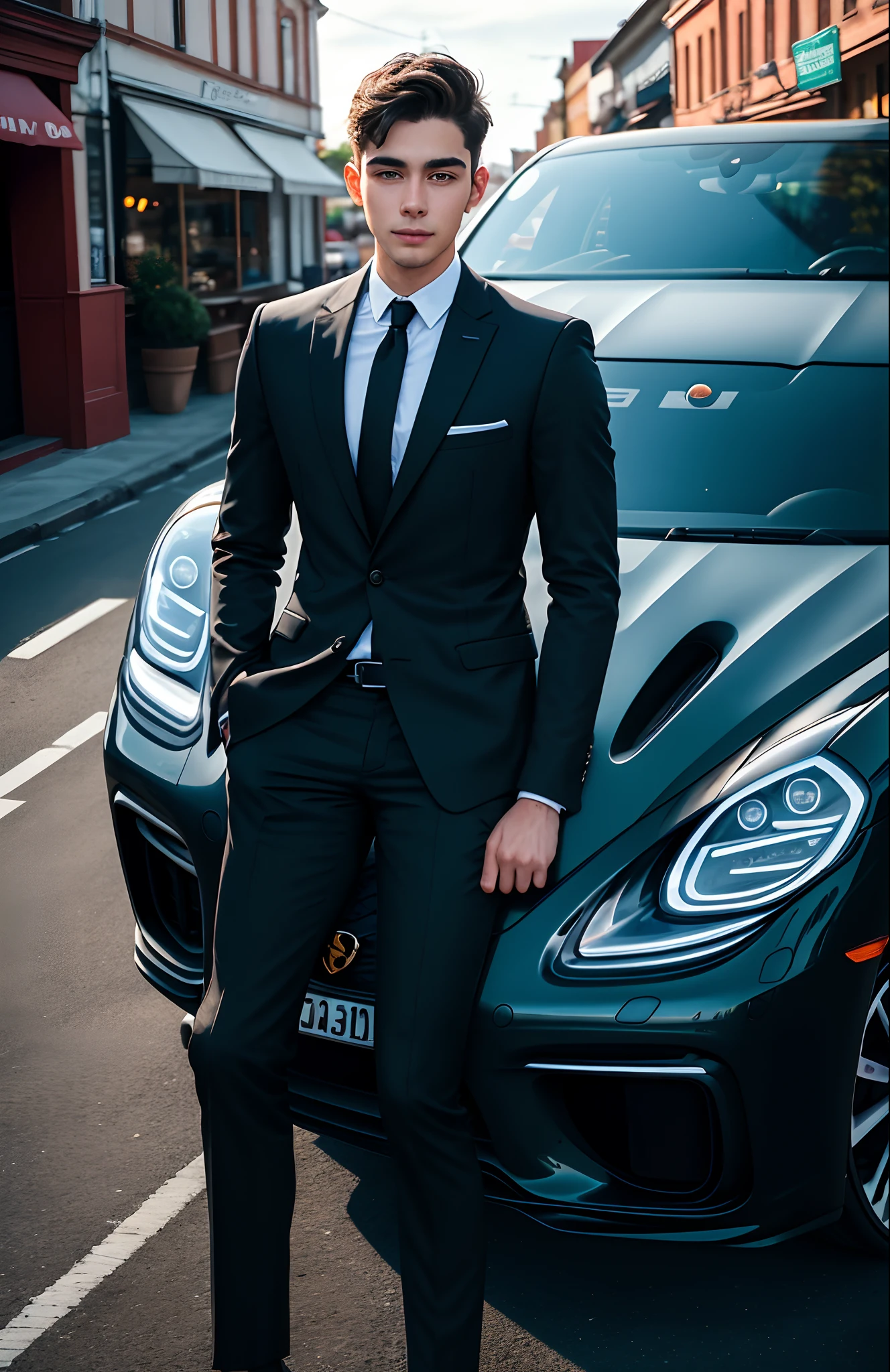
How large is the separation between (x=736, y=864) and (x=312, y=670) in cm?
71

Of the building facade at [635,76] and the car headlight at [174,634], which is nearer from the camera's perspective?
the car headlight at [174,634]

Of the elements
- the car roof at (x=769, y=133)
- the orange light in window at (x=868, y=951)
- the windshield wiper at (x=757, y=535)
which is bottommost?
the orange light in window at (x=868, y=951)

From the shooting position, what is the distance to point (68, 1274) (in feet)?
8.19

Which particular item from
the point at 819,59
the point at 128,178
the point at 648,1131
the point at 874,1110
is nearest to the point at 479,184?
the point at 648,1131

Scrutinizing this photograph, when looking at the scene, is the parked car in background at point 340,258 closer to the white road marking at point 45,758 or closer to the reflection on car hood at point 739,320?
the white road marking at point 45,758

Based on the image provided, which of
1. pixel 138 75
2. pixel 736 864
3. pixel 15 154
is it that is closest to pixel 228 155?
pixel 138 75

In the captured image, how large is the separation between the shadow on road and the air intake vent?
0.79 m

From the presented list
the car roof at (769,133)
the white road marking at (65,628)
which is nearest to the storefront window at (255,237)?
the white road marking at (65,628)

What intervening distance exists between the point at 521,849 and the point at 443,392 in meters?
0.69

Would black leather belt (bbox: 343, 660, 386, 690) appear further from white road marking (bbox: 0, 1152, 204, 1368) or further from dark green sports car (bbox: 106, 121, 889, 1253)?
white road marking (bbox: 0, 1152, 204, 1368)

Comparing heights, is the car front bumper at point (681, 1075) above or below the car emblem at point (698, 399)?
below

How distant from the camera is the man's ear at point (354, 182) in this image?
88.9 inches

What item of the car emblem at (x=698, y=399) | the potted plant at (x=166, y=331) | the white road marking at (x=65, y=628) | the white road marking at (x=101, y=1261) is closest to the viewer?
the white road marking at (x=101, y=1261)

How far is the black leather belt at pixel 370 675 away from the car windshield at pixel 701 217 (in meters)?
1.90
